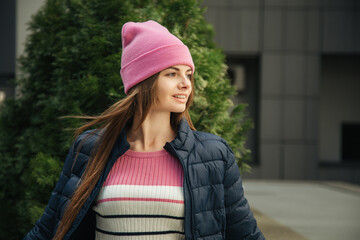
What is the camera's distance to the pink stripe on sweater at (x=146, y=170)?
7.07 feet

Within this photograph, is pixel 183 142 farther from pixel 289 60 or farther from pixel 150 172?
pixel 289 60

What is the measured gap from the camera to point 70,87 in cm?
355

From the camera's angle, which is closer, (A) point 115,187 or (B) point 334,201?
(A) point 115,187

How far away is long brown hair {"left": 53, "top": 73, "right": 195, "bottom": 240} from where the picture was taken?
2.15 metres

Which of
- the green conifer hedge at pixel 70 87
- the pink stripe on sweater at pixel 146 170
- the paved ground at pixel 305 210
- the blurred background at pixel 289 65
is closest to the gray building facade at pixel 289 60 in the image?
the blurred background at pixel 289 65

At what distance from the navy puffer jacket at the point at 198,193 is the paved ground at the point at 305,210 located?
2332 mm

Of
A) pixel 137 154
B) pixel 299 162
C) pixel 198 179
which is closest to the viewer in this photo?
pixel 198 179

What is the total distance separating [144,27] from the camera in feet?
7.73

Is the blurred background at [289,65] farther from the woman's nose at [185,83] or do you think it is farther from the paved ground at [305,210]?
the woman's nose at [185,83]

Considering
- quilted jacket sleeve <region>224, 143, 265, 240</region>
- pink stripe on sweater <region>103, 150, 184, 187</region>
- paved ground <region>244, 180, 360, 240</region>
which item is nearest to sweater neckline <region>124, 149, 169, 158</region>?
pink stripe on sweater <region>103, 150, 184, 187</region>

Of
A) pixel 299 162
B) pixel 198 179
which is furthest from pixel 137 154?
pixel 299 162

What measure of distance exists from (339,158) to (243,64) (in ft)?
16.5

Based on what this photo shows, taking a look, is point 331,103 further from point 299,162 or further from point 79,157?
point 79,157

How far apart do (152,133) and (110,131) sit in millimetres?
214
